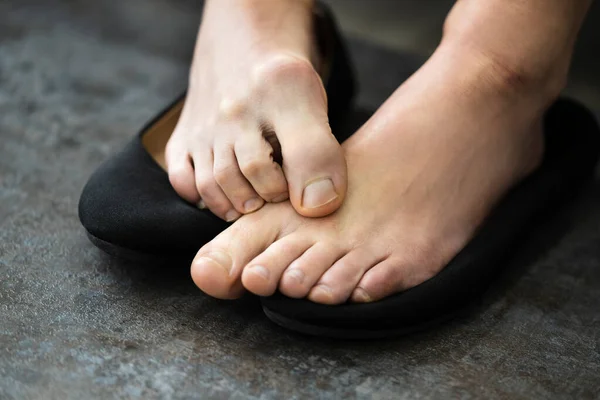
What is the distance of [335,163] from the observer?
2.58ft

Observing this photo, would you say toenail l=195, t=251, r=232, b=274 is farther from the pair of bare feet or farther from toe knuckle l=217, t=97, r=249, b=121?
toe knuckle l=217, t=97, r=249, b=121

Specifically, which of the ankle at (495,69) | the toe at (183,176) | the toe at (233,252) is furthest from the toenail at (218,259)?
the ankle at (495,69)

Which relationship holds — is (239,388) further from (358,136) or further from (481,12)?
(481,12)

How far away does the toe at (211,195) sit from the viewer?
0.81 m

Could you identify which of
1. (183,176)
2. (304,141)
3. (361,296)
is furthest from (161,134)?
(361,296)

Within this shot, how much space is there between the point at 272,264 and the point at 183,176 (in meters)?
0.16

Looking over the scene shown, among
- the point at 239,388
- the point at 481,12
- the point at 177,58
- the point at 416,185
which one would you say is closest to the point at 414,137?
the point at 416,185

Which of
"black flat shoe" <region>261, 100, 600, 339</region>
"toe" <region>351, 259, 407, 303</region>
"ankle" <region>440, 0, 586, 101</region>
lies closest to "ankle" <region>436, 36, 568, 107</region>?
"ankle" <region>440, 0, 586, 101</region>

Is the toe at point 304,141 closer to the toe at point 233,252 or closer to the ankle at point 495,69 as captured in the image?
the toe at point 233,252

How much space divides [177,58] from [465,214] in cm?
71

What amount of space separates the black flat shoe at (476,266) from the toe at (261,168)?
0.37 feet

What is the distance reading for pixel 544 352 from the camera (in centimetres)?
77

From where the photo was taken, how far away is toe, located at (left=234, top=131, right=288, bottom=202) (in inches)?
31.0

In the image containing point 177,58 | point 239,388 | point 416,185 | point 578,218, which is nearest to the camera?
point 239,388
